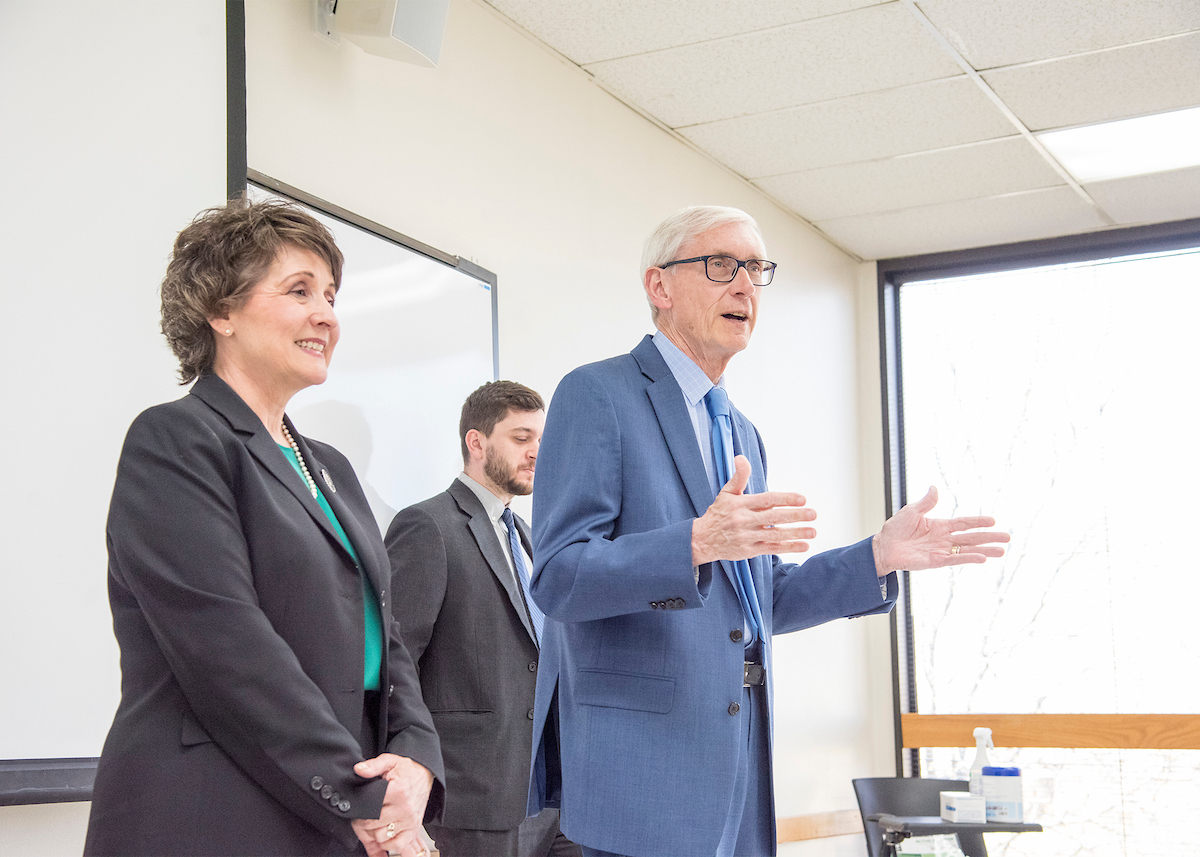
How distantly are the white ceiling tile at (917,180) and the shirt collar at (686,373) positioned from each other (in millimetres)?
3323

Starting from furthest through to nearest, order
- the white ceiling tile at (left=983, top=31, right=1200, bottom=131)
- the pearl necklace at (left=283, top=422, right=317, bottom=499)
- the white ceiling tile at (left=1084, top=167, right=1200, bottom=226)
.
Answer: the white ceiling tile at (left=1084, top=167, right=1200, bottom=226) → the white ceiling tile at (left=983, top=31, right=1200, bottom=131) → the pearl necklace at (left=283, top=422, right=317, bottom=499)

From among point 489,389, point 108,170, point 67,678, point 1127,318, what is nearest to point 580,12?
point 489,389

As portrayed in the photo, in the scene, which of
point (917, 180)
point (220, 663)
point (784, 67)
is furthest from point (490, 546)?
point (917, 180)

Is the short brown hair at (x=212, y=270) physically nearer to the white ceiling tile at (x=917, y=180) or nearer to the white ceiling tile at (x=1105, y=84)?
the white ceiling tile at (x=1105, y=84)

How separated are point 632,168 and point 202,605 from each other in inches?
128

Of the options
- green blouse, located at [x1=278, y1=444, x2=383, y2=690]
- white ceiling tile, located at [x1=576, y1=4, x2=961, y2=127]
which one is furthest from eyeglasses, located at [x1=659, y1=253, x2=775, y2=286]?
white ceiling tile, located at [x1=576, y1=4, x2=961, y2=127]

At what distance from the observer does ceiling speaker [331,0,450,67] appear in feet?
9.02

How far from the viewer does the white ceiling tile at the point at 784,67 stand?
374cm

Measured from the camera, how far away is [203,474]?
1353 millimetres

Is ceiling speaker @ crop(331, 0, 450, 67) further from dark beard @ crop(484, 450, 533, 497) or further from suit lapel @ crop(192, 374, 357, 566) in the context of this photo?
suit lapel @ crop(192, 374, 357, 566)

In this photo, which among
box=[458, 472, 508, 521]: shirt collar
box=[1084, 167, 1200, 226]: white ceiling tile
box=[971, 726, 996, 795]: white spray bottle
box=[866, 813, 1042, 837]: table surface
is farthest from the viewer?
box=[1084, 167, 1200, 226]: white ceiling tile

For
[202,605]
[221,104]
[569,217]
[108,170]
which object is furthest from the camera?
[569,217]

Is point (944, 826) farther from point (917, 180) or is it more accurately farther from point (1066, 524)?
point (917, 180)

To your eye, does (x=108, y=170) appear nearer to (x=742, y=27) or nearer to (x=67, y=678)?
(x=67, y=678)
